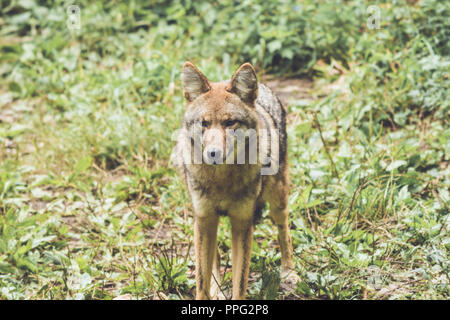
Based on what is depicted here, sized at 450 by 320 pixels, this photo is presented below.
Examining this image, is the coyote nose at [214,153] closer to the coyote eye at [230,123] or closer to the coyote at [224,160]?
the coyote at [224,160]

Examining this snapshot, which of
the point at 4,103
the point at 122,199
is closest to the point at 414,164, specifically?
the point at 122,199

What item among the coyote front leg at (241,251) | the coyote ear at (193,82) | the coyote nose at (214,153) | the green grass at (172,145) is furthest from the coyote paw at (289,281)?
the coyote ear at (193,82)

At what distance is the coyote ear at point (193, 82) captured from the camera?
3.66 m

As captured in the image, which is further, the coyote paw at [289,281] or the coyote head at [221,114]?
the coyote paw at [289,281]

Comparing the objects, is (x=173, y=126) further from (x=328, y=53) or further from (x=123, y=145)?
(x=328, y=53)

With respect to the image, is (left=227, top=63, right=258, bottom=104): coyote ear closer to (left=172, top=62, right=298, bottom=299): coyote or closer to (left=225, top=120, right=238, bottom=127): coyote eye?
(left=172, top=62, right=298, bottom=299): coyote

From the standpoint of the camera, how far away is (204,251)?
154 inches

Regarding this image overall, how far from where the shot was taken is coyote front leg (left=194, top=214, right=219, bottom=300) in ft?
12.7

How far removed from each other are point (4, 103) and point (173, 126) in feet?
9.89

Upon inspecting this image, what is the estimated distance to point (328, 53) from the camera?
732 centimetres

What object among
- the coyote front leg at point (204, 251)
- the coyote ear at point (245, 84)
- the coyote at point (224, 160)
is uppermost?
the coyote ear at point (245, 84)

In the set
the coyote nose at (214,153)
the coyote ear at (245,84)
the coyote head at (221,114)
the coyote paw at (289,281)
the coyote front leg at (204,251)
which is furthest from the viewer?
the coyote paw at (289,281)

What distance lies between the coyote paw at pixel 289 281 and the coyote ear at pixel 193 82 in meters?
1.59

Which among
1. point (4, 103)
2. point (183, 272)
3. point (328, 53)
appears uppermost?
point (328, 53)
